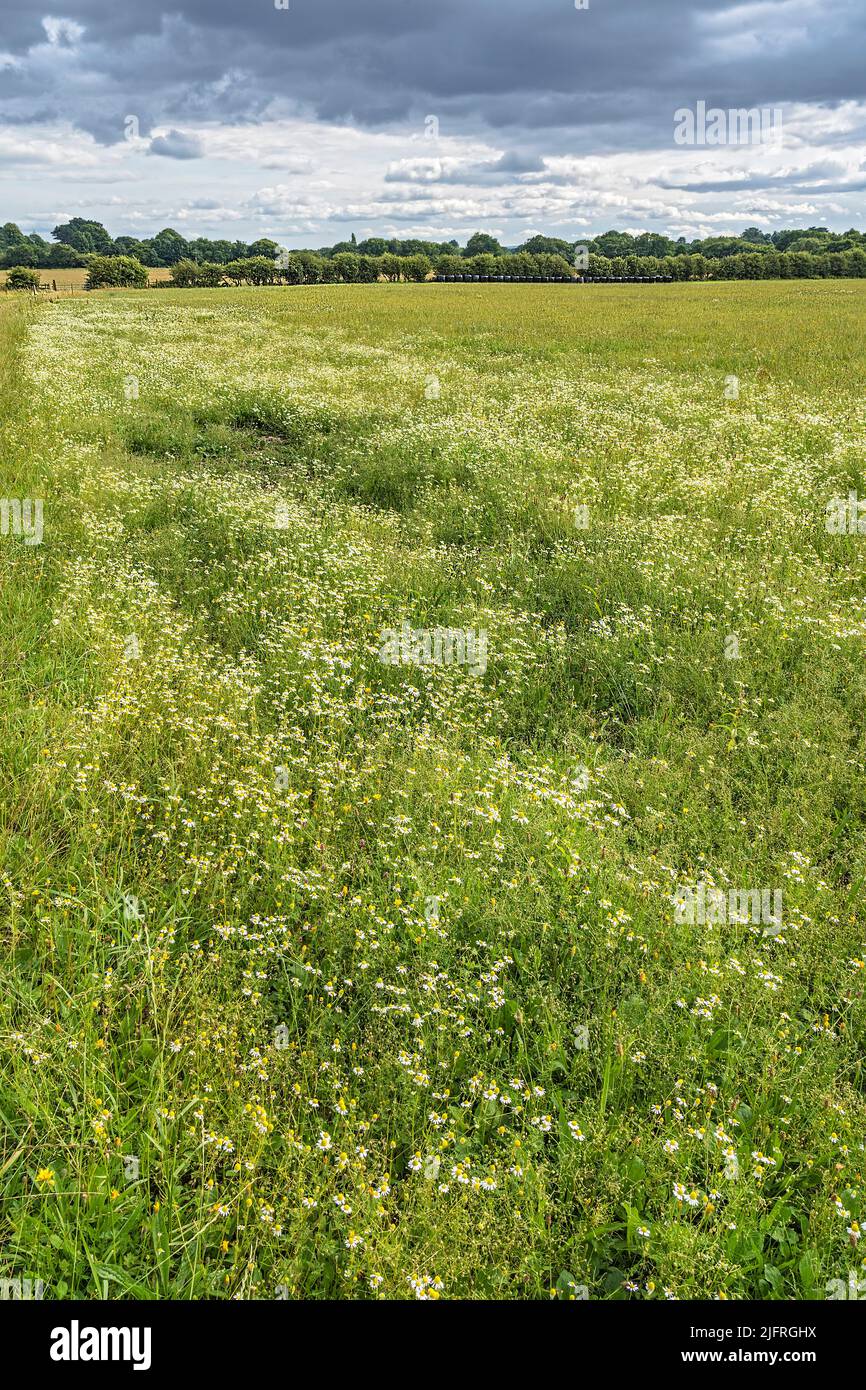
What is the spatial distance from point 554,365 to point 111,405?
13310mm

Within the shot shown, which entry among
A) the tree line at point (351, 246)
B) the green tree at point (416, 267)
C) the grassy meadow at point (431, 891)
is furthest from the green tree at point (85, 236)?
the grassy meadow at point (431, 891)

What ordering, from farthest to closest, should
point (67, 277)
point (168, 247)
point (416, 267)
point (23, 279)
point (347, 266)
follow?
point (168, 247) → point (67, 277) → point (347, 266) → point (416, 267) → point (23, 279)

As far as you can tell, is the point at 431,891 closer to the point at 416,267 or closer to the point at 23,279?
the point at 23,279

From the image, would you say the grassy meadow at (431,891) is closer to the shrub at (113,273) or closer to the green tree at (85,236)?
the shrub at (113,273)

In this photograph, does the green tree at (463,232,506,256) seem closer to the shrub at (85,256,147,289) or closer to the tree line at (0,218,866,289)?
the tree line at (0,218,866,289)

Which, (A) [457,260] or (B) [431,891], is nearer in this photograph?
(B) [431,891]

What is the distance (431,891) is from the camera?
14.7 feet

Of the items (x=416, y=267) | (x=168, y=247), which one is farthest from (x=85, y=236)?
(x=416, y=267)

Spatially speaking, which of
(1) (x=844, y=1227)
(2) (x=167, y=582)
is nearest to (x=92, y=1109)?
(1) (x=844, y=1227)

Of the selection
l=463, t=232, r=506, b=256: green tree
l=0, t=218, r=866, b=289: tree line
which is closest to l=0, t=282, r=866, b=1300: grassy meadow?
l=0, t=218, r=866, b=289: tree line

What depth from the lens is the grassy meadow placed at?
9.93 feet

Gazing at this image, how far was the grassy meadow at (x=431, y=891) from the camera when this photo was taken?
9.93ft
